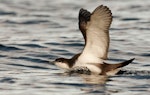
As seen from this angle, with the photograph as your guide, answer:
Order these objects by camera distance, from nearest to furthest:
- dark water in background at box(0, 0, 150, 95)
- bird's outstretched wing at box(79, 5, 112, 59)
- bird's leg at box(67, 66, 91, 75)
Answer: dark water in background at box(0, 0, 150, 95) < bird's outstretched wing at box(79, 5, 112, 59) < bird's leg at box(67, 66, 91, 75)

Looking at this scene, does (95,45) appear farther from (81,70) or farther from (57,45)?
(57,45)

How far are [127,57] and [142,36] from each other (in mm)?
3012

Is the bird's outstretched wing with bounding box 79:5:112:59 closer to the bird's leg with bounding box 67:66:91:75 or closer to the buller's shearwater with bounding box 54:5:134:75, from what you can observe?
the buller's shearwater with bounding box 54:5:134:75

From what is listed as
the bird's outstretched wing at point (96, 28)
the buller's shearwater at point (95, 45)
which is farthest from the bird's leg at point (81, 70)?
the bird's outstretched wing at point (96, 28)

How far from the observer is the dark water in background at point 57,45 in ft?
39.4

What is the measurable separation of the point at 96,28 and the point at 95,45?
46cm

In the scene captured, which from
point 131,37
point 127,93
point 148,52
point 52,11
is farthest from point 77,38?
point 127,93

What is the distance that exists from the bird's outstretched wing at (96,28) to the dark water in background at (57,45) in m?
0.58

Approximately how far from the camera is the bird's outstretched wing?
12.5 m

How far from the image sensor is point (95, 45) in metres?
13.1

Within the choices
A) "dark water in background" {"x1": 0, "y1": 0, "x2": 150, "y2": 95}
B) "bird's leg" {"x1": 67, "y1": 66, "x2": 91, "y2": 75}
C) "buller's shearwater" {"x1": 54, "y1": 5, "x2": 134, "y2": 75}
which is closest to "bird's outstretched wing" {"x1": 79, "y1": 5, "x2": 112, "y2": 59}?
"buller's shearwater" {"x1": 54, "y1": 5, "x2": 134, "y2": 75}

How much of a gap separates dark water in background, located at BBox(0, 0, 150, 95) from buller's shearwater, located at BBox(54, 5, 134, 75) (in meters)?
0.22

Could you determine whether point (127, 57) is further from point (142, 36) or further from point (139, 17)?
point (139, 17)

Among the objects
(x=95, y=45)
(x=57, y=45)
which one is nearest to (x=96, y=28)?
(x=95, y=45)
